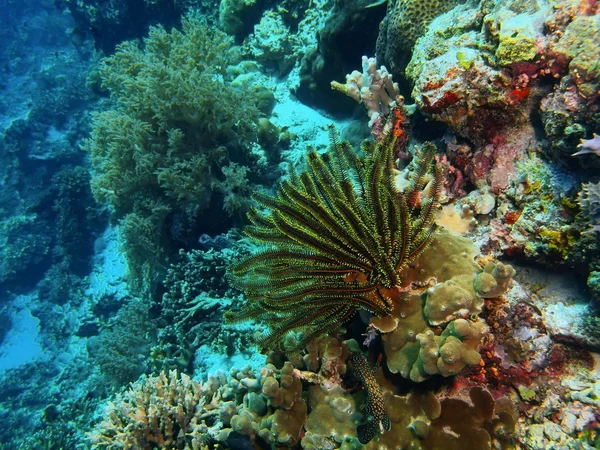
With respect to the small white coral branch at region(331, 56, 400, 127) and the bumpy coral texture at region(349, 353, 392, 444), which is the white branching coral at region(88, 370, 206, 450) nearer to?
the bumpy coral texture at region(349, 353, 392, 444)

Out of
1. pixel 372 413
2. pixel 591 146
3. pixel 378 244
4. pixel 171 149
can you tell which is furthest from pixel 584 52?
pixel 171 149

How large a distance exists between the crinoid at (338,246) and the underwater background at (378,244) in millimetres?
18

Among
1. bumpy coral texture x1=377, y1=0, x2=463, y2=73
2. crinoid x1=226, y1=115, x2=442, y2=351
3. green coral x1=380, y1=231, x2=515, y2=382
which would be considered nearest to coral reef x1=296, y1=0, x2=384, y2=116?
bumpy coral texture x1=377, y1=0, x2=463, y2=73

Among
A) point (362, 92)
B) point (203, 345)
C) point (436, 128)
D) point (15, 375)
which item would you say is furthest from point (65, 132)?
point (436, 128)

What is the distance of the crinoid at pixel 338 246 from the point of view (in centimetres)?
270

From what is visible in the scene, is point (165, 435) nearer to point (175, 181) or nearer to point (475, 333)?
point (475, 333)

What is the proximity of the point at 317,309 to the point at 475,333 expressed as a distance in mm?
1130

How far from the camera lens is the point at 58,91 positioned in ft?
61.9

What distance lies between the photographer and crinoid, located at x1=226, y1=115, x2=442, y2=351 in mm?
2703

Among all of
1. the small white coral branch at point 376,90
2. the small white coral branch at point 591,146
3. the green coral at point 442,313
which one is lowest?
the green coral at point 442,313

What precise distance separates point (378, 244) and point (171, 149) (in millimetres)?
5239

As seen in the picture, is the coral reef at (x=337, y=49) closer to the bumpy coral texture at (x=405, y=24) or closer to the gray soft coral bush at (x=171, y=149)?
the bumpy coral texture at (x=405, y=24)

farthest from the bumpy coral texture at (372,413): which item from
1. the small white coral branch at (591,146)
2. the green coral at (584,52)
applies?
the green coral at (584,52)

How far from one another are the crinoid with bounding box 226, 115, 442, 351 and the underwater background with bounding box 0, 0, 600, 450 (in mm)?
18
